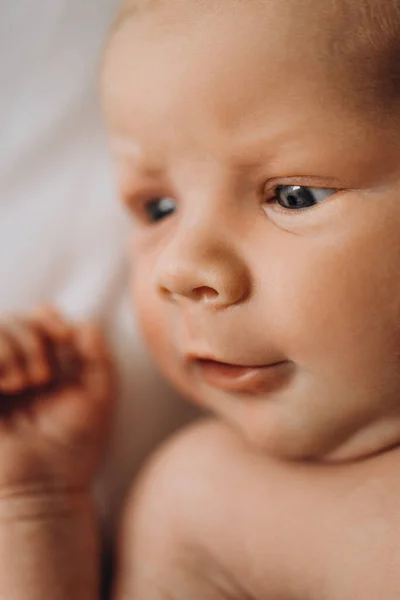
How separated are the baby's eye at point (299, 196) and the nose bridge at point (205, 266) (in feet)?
0.15

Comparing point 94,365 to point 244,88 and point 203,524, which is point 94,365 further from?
point 244,88

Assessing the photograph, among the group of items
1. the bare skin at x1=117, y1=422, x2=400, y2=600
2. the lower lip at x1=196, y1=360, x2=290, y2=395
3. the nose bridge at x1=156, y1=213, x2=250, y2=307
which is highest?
the nose bridge at x1=156, y1=213, x2=250, y2=307

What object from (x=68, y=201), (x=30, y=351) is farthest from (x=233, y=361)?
(x=68, y=201)

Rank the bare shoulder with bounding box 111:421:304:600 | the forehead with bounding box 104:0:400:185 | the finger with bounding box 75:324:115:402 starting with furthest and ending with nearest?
the finger with bounding box 75:324:115:402
the bare shoulder with bounding box 111:421:304:600
the forehead with bounding box 104:0:400:185

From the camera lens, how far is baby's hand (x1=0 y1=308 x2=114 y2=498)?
797mm

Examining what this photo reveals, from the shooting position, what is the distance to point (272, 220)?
0.62m

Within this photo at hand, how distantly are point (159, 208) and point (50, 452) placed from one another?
0.26 meters

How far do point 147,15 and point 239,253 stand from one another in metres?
0.20

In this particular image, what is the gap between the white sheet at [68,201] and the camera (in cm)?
96

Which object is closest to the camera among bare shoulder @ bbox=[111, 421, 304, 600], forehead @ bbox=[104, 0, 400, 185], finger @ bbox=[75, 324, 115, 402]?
forehead @ bbox=[104, 0, 400, 185]

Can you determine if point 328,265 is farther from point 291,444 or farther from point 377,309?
point 291,444

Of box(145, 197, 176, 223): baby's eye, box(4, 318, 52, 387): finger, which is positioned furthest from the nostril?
box(4, 318, 52, 387): finger

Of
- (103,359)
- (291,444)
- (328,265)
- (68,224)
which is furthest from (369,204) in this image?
(68,224)

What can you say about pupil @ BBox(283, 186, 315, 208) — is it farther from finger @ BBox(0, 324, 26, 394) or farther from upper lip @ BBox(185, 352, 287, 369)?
finger @ BBox(0, 324, 26, 394)
